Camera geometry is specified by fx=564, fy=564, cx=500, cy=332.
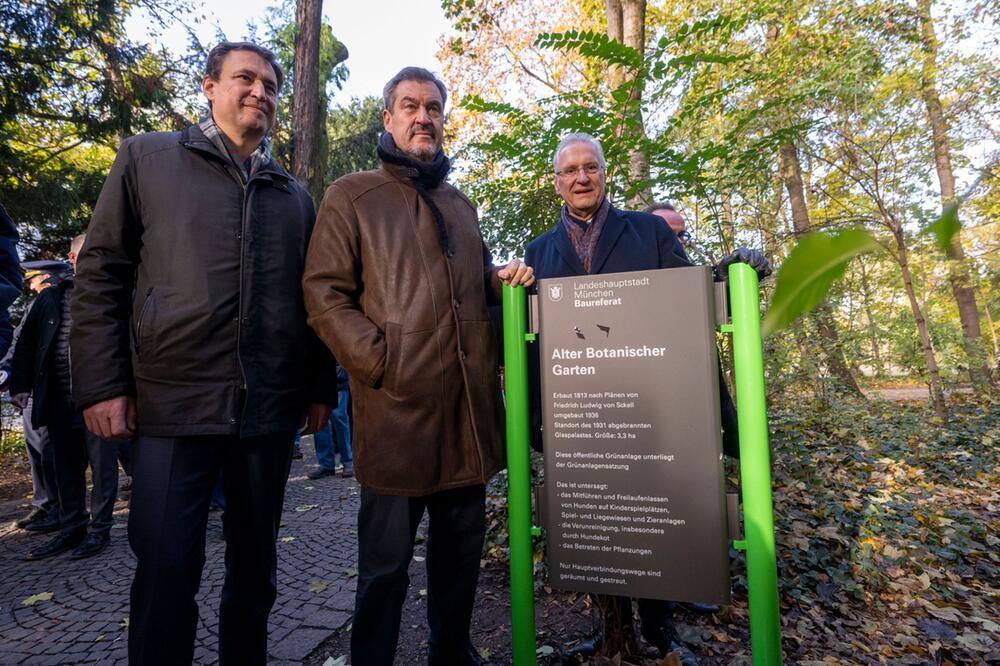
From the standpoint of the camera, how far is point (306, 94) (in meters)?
7.64

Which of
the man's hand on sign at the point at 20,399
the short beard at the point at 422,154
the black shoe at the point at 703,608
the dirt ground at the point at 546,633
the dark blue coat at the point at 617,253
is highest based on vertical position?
the short beard at the point at 422,154

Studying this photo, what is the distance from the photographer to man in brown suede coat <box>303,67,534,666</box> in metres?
2.17

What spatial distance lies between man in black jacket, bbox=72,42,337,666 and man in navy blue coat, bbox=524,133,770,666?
1.15 meters

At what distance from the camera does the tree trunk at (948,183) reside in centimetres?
746

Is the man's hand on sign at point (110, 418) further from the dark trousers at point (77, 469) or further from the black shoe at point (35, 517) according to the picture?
the black shoe at point (35, 517)

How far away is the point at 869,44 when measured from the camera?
23.8ft

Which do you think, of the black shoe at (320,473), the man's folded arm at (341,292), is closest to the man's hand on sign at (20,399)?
the black shoe at (320,473)

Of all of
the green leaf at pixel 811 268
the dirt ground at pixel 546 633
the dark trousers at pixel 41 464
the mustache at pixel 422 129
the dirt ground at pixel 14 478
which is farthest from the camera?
the dirt ground at pixel 14 478

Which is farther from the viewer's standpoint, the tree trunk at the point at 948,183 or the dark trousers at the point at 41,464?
the tree trunk at the point at 948,183

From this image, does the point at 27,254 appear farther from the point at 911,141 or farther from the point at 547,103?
the point at 911,141

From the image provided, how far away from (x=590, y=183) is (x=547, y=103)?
7.03 feet

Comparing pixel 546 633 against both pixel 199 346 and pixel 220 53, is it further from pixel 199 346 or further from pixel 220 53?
pixel 220 53

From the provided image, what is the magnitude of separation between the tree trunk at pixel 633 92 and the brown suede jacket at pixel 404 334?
2437 mm

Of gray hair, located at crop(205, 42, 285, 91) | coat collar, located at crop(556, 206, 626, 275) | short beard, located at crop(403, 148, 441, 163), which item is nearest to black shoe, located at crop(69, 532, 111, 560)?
gray hair, located at crop(205, 42, 285, 91)
